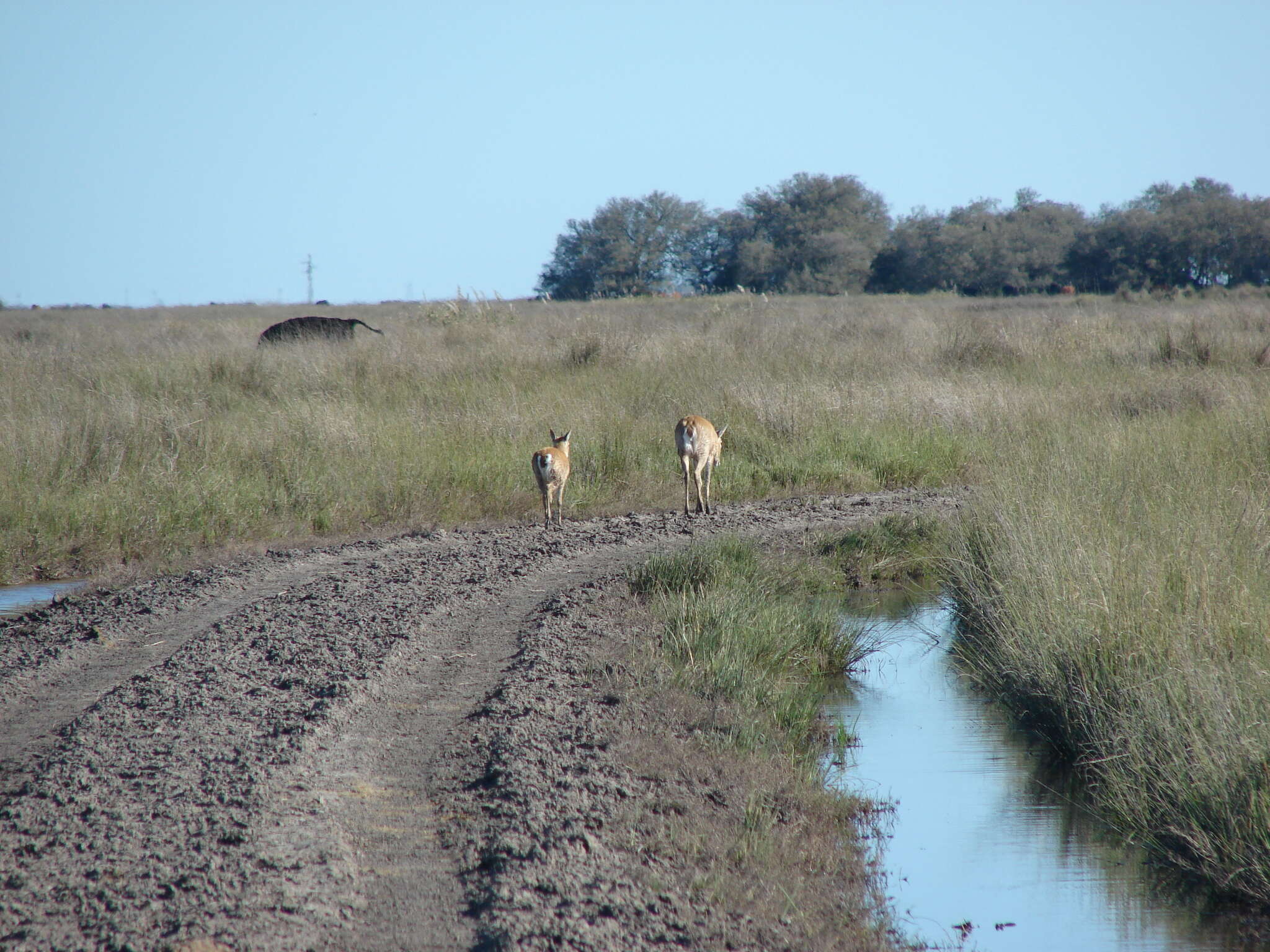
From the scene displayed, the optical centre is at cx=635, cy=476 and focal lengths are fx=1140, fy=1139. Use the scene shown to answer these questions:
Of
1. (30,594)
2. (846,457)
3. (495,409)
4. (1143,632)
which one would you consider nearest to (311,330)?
(495,409)

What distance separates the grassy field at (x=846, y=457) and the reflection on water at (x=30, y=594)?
287mm

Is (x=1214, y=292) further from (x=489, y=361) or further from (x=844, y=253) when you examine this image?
(x=489, y=361)

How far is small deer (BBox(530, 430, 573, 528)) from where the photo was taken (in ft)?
35.4

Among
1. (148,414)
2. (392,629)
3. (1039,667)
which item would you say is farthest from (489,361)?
(1039,667)

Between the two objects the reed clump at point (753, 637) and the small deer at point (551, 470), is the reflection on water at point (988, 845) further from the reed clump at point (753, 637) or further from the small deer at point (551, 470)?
the small deer at point (551, 470)

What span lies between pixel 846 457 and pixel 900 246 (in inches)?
1910

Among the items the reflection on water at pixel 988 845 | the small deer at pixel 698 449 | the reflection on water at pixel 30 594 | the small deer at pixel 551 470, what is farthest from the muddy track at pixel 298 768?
the small deer at pixel 698 449

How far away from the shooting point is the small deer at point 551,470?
10.8m

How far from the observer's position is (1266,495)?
343 inches

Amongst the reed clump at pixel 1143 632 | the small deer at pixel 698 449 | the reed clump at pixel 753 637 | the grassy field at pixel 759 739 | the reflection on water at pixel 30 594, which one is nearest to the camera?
the grassy field at pixel 759 739

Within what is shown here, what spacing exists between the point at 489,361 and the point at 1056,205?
52.7 meters

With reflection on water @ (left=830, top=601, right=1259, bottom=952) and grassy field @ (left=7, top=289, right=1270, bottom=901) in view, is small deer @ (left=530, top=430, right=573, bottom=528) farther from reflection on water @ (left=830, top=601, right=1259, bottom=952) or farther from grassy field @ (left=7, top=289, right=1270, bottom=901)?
reflection on water @ (left=830, top=601, right=1259, bottom=952)

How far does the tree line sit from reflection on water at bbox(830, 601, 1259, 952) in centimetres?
4402

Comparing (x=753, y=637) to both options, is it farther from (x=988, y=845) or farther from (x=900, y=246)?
(x=900, y=246)
